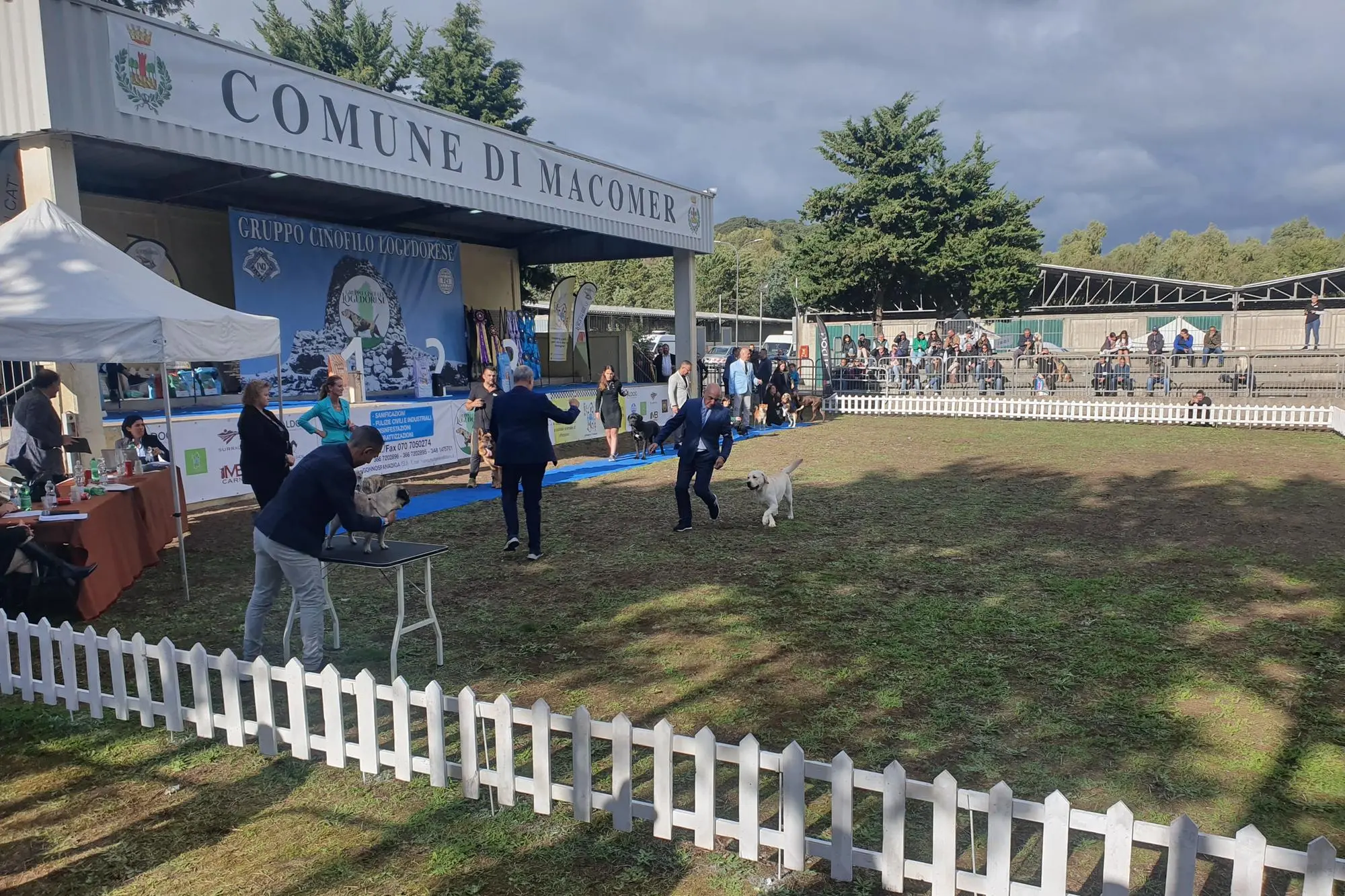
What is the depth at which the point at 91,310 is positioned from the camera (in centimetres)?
664

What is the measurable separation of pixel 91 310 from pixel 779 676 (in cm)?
593

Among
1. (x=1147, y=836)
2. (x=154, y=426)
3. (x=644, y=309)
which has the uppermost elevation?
(x=644, y=309)

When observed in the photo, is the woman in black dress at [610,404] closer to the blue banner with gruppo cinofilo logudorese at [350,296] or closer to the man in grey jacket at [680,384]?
the man in grey jacket at [680,384]

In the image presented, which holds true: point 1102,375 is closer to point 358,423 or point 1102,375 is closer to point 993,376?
point 993,376

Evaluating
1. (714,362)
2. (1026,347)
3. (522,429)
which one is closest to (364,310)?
(522,429)

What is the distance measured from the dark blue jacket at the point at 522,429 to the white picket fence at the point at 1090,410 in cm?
1691

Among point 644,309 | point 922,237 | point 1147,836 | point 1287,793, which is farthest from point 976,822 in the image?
point 644,309

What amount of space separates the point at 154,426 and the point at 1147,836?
36.0 feet

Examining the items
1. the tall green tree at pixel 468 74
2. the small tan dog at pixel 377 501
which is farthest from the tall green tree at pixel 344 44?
the small tan dog at pixel 377 501

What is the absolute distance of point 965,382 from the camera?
25328 millimetres

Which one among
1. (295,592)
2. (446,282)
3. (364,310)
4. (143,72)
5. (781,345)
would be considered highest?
(143,72)

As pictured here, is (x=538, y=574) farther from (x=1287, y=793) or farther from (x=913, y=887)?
(x=1287, y=793)

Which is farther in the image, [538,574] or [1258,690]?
[538,574]

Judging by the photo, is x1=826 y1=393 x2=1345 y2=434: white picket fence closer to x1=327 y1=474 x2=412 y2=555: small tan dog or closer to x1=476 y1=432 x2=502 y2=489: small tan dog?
x1=476 y1=432 x2=502 y2=489: small tan dog
